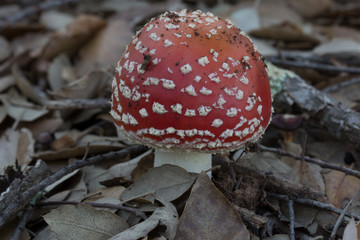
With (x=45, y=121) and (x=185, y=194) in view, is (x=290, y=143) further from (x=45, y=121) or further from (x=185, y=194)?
(x=45, y=121)

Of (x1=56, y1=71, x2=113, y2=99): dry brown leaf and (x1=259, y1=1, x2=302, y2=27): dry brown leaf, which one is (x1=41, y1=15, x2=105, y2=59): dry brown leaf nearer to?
(x1=56, y1=71, x2=113, y2=99): dry brown leaf

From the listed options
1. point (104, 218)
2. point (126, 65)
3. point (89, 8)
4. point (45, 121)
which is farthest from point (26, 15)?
point (104, 218)

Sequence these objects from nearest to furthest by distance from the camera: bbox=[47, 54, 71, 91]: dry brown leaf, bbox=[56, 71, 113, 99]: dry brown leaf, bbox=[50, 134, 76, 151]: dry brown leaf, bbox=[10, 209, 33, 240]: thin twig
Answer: bbox=[10, 209, 33, 240]: thin twig, bbox=[50, 134, 76, 151]: dry brown leaf, bbox=[56, 71, 113, 99]: dry brown leaf, bbox=[47, 54, 71, 91]: dry brown leaf

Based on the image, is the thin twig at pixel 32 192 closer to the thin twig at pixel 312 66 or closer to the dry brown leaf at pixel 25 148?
the dry brown leaf at pixel 25 148

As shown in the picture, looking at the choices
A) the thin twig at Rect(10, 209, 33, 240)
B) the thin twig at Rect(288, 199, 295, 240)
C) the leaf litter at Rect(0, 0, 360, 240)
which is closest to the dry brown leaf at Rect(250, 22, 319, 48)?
the leaf litter at Rect(0, 0, 360, 240)

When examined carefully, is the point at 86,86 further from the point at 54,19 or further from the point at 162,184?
the point at 54,19

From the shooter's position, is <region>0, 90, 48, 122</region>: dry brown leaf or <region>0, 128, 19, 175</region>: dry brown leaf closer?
<region>0, 128, 19, 175</region>: dry brown leaf

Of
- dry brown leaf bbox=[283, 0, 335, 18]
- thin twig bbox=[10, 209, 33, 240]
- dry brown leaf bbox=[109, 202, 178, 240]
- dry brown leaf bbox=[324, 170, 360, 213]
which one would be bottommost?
dry brown leaf bbox=[324, 170, 360, 213]

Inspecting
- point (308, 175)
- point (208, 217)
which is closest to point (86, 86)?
point (208, 217)
